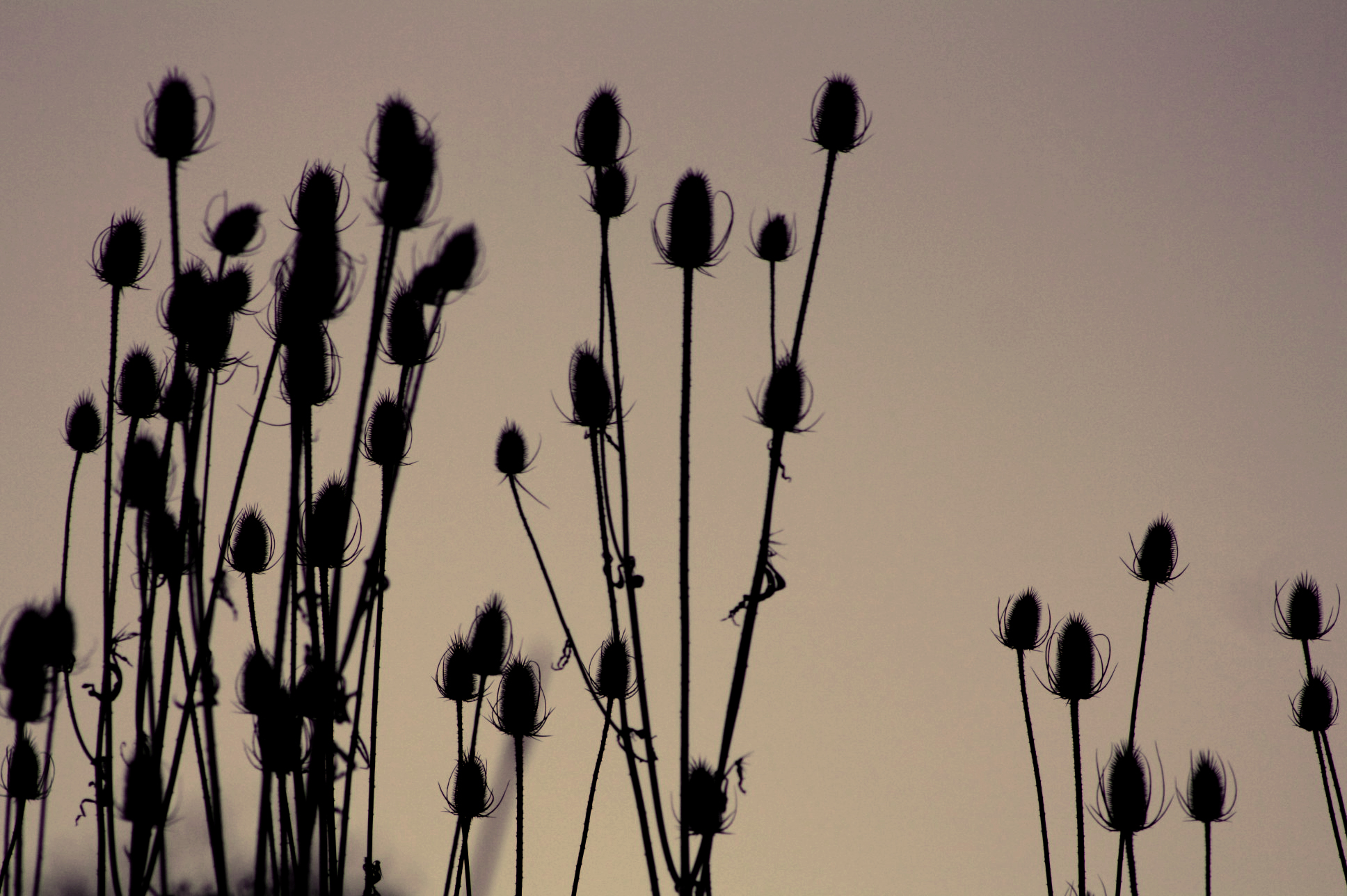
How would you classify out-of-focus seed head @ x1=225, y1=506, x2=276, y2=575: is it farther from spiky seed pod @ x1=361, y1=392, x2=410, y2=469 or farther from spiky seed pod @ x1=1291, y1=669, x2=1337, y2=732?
spiky seed pod @ x1=1291, y1=669, x2=1337, y2=732

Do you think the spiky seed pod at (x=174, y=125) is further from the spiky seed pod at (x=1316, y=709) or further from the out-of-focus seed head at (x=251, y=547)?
the spiky seed pod at (x=1316, y=709)

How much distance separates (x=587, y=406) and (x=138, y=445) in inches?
60.9

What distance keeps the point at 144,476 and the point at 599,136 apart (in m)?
1.96

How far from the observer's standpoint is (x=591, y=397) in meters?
4.36

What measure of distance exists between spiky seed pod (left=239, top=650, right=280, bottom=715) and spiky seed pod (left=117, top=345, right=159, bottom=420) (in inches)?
41.6

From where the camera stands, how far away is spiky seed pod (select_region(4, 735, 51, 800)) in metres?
4.82

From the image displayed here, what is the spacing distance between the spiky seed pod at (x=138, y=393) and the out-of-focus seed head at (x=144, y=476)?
12.5 inches

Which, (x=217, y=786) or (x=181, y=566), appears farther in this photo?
(x=181, y=566)

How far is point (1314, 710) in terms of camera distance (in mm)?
7383

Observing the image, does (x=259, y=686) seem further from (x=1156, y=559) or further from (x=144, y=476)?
(x=1156, y=559)

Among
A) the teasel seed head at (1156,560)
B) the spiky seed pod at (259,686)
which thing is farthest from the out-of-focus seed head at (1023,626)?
the spiky seed pod at (259,686)

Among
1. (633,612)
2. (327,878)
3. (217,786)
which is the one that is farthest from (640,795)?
(217,786)

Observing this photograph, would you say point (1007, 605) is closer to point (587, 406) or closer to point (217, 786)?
point (587, 406)

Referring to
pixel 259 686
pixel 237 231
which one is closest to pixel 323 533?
pixel 259 686
